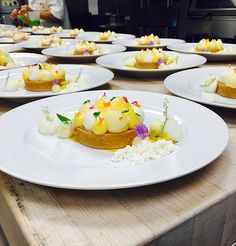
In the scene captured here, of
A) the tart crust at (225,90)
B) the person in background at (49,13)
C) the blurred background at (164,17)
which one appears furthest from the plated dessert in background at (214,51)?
the person in background at (49,13)

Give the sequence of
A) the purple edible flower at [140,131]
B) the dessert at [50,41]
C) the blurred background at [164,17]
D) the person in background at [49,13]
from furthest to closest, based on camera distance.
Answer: the person in background at [49,13] < the blurred background at [164,17] < the dessert at [50,41] < the purple edible flower at [140,131]

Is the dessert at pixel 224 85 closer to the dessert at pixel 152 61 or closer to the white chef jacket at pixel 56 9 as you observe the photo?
the dessert at pixel 152 61

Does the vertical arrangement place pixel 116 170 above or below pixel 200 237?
above

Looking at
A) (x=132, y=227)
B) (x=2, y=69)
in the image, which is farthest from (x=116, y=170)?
(x=2, y=69)

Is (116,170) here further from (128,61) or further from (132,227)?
(128,61)

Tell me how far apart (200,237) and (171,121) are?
313mm

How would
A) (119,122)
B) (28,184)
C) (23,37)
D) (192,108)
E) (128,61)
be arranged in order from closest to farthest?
(28,184) → (119,122) → (192,108) → (128,61) → (23,37)

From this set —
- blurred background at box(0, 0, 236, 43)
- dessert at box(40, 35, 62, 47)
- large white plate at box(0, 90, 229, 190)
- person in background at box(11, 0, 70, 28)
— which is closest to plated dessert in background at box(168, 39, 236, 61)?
large white plate at box(0, 90, 229, 190)

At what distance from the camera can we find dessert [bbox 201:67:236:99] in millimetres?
1118

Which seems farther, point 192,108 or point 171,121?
point 192,108

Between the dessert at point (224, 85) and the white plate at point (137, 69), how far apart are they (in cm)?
27

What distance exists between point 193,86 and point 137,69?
0.33m

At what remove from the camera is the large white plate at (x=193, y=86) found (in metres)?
1.09

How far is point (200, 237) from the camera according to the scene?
0.60 meters
